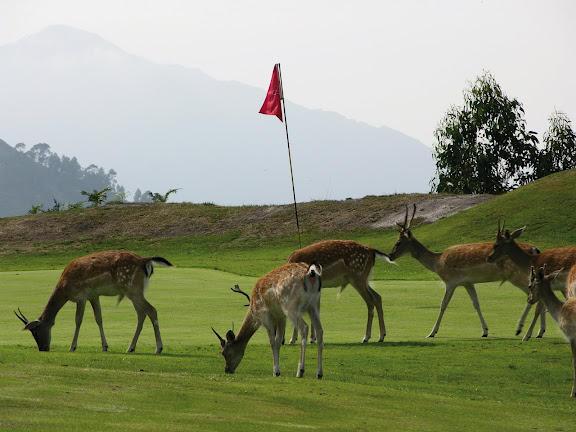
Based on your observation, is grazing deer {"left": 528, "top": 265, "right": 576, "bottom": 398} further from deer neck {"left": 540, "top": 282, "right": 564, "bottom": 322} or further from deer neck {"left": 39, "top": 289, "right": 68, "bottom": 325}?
deer neck {"left": 39, "top": 289, "right": 68, "bottom": 325}

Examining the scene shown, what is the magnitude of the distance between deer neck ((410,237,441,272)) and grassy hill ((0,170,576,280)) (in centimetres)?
1659

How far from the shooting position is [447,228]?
48750 millimetres

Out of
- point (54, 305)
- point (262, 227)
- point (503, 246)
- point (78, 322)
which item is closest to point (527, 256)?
point (503, 246)

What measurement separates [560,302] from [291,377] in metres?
4.20

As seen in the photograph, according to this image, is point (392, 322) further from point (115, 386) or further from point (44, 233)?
point (44, 233)

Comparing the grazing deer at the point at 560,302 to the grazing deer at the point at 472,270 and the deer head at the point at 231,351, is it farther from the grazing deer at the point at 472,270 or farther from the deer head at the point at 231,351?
the deer head at the point at 231,351

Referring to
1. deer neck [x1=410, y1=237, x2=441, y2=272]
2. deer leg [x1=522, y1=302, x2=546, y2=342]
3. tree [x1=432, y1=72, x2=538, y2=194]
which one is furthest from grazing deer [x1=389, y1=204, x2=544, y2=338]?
tree [x1=432, y1=72, x2=538, y2=194]

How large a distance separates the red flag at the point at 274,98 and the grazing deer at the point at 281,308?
2274cm

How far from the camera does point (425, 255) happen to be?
961 inches

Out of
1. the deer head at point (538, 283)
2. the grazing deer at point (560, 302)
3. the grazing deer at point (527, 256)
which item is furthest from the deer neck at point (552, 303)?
the grazing deer at point (527, 256)

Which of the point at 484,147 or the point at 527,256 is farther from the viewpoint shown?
the point at 484,147

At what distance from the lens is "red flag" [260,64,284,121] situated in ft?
129

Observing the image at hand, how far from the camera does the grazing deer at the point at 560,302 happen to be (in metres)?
16.0

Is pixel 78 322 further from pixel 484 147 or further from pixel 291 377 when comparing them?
pixel 484 147
